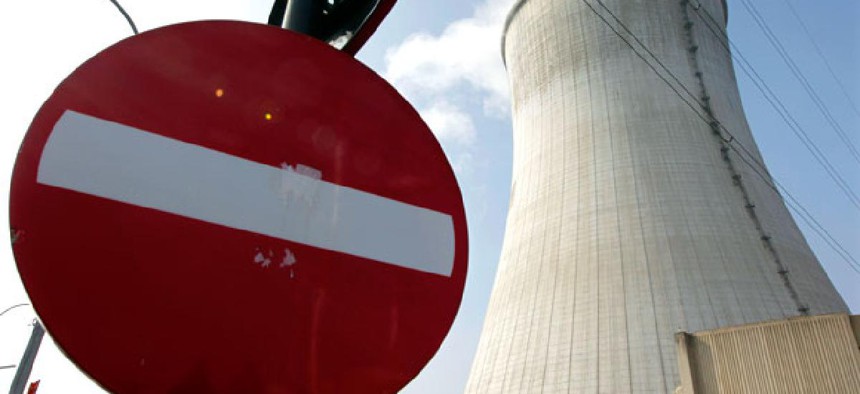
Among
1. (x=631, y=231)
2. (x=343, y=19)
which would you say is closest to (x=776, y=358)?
(x=631, y=231)

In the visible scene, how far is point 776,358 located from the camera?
4551mm

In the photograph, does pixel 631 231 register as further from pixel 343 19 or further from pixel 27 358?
pixel 343 19

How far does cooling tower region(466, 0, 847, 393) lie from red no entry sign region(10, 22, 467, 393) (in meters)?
6.49

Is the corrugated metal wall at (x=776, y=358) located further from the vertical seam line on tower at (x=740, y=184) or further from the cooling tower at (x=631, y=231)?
the vertical seam line on tower at (x=740, y=184)

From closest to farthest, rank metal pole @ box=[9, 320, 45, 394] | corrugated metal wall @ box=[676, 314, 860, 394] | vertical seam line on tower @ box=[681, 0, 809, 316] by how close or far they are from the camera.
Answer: metal pole @ box=[9, 320, 45, 394] < corrugated metal wall @ box=[676, 314, 860, 394] < vertical seam line on tower @ box=[681, 0, 809, 316]

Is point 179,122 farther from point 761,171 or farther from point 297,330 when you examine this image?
point 761,171

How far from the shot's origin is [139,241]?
1.61 ft

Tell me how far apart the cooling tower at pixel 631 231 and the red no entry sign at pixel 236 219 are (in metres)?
6.49

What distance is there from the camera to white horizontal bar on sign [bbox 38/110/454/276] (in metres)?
0.49

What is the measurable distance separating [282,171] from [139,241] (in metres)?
0.15

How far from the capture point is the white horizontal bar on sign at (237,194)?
0.49 meters

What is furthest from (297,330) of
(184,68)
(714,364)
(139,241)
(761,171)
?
(761,171)

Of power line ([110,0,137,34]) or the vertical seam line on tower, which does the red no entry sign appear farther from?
the vertical seam line on tower

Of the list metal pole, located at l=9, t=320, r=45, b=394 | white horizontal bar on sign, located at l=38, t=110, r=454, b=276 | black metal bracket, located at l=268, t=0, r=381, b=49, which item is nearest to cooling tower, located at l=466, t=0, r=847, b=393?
metal pole, located at l=9, t=320, r=45, b=394
